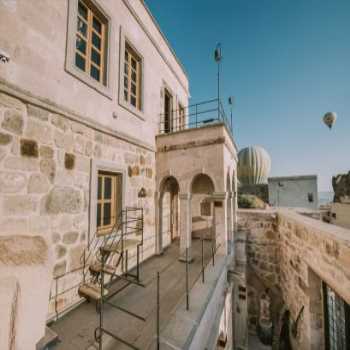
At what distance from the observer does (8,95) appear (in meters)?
2.59

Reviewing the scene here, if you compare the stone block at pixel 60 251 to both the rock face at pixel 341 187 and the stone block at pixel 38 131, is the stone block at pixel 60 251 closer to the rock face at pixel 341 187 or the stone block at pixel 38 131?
the stone block at pixel 38 131

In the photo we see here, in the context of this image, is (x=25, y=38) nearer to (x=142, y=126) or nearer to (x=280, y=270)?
(x=142, y=126)

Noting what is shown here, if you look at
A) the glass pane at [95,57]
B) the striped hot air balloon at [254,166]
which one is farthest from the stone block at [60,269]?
the striped hot air balloon at [254,166]

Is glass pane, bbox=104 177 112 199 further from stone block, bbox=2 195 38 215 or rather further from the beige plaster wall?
stone block, bbox=2 195 38 215

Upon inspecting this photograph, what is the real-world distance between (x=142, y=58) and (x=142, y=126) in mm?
2195

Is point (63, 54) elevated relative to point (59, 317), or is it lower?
elevated

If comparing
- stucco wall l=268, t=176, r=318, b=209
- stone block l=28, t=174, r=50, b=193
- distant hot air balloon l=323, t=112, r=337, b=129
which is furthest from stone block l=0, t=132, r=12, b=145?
stucco wall l=268, t=176, r=318, b=209

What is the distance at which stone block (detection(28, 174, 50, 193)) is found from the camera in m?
2.82

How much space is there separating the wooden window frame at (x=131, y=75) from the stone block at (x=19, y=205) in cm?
344

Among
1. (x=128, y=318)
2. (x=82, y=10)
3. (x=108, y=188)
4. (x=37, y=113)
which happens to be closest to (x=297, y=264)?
(x=128, y=318)

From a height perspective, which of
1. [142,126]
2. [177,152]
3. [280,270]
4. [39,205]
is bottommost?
[280,270]

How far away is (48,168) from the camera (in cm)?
306

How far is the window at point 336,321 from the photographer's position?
4.21 metres

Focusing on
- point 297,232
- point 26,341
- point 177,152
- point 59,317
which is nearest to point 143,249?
point 59,317
